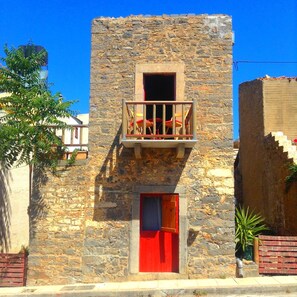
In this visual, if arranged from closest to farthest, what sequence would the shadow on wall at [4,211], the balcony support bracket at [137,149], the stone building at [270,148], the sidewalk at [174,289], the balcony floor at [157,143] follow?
the sidewalk at [174,289], the balcony floor at [157,143], the balcony support bracket at [137,149], the shadow on wall at [4,211], the stone building at [270,148]

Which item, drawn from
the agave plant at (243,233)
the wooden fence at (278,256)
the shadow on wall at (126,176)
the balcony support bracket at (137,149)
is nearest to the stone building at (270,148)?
the wooden fence at (278,256)

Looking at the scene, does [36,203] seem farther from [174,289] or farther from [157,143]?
[174,289]

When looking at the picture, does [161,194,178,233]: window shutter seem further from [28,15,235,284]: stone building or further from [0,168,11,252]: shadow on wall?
[0,168,11,252]: shadow on wall

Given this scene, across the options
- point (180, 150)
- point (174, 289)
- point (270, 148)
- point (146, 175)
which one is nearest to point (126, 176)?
point (146, 175)

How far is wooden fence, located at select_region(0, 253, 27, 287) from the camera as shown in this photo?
8008mm

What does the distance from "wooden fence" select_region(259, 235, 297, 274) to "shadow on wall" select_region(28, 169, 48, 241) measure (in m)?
5.15

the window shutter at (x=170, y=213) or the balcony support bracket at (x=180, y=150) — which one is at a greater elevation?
the balcony support bracket at (x=180, y=150)

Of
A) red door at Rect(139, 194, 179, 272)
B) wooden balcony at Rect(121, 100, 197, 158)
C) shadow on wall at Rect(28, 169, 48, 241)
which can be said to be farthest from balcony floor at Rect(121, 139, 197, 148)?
shadow on wall at Rect(28, 169, 48, 241)

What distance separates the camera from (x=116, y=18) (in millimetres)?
8922

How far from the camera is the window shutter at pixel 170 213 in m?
8.07

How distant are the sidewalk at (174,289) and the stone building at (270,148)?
3159mm

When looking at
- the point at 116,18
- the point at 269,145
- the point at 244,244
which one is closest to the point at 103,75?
the point at 116,18

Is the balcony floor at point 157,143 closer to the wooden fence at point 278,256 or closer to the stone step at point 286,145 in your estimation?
the wooden fence at point 278,256

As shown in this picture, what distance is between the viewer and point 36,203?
8266 mm
